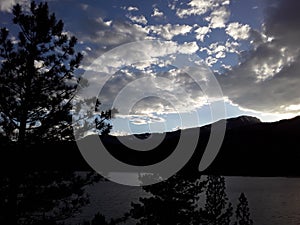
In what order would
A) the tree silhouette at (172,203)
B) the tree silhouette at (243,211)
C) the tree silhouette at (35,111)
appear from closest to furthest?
the tree silhouette at (35,111), the tree silhouette at (243,211), the tree silhouette at (172,203)

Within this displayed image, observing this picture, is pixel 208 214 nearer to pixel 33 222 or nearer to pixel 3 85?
pixel 33 222

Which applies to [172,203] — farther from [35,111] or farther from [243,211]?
[35,111]

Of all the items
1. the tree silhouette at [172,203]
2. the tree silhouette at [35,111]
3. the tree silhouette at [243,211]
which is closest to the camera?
the tree silhouette at [35,111]

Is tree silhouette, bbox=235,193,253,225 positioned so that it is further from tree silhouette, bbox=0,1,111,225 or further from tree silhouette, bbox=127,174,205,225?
tree silhouette, bbox=0,1,111,225

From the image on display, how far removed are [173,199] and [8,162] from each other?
12313mm

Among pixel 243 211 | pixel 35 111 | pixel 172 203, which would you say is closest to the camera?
pixel 35 111

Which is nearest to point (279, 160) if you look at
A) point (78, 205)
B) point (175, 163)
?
point (175, 163)

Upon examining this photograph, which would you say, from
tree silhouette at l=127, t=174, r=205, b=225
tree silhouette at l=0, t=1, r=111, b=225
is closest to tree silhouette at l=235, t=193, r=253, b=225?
tree silhouette at l=127, t=174, r=205, b=225

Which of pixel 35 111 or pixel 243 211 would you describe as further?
pixel 243 211

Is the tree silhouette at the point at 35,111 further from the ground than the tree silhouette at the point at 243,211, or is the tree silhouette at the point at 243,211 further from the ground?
the tree silhouette at the point at 35,111

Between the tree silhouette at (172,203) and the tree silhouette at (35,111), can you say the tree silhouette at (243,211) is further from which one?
the tree silhouette at (35,111)

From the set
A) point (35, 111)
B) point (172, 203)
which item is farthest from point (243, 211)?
point (35, 111)

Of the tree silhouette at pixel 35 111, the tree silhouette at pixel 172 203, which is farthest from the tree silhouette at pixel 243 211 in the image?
the tree silhouette at pixel 35 111

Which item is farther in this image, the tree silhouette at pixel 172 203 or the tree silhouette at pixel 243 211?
the tree silhouette at pixel 172 203
